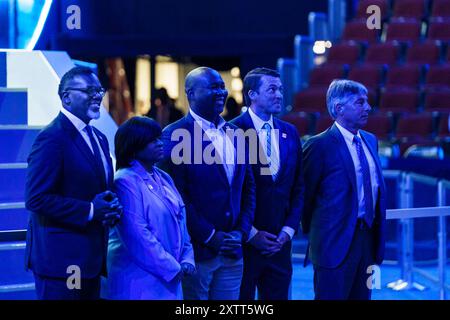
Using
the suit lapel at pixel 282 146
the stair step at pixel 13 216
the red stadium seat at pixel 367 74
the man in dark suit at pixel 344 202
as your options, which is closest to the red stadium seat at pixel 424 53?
the red stadium seat at pixel 367 74

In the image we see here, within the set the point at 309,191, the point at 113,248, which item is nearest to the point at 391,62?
the point at 309,191

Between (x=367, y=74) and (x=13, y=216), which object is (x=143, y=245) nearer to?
(x=13, y=216)

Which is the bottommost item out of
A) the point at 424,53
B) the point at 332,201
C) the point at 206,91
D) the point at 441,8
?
the point at 332,201

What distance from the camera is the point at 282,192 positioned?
521cm

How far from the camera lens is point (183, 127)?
16.4 feet

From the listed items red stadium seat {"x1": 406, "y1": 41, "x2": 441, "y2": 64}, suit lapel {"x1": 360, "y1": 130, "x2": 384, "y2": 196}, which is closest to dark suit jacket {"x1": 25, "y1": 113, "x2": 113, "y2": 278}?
suit lapel {"x1": 360, "y1": 130, "x2": 384, "y2": 196}

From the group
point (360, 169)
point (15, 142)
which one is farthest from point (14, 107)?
point (360, 169)

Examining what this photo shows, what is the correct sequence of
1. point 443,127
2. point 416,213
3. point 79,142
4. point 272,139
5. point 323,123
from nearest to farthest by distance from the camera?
1. point 79,142
2. point 272,139
3. point 416,213
4. point 443,127
5. point 323,123

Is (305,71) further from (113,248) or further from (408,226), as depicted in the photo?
(113,248)

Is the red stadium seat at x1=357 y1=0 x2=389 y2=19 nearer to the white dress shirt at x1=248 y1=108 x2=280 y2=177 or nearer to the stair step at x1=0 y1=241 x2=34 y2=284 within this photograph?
the white dress shirt at x1=248 y1=108 x2=280 y2=177

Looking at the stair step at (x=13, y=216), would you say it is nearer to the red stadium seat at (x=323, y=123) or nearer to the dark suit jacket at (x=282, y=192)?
the dark suit jacket at (x=282, y=192)

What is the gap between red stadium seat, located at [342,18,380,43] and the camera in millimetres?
12484

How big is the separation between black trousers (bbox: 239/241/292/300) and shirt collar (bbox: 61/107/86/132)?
1087mm

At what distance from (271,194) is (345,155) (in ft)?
1.33
